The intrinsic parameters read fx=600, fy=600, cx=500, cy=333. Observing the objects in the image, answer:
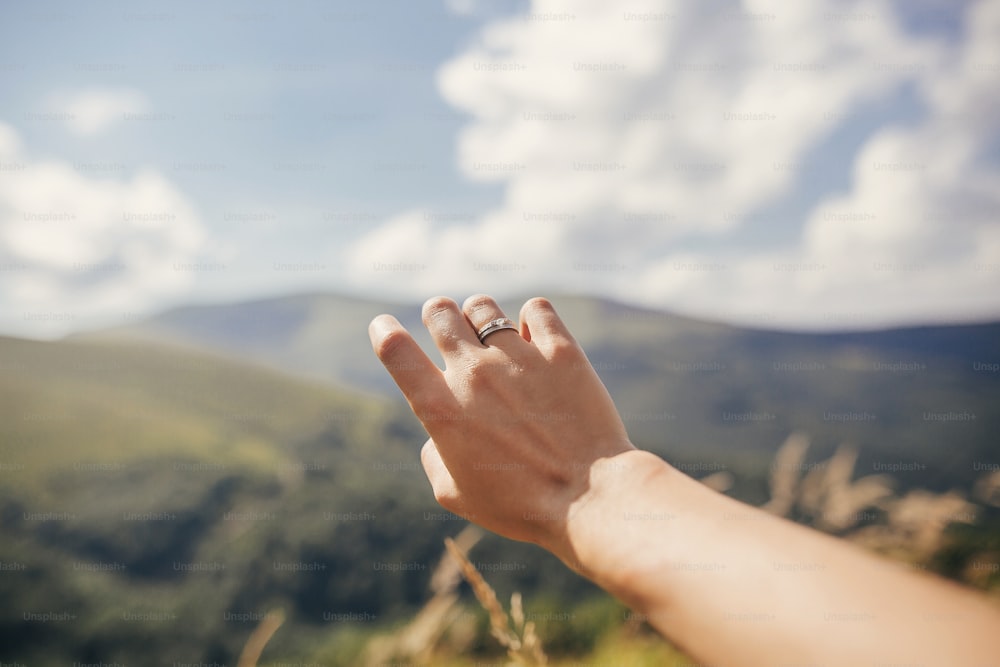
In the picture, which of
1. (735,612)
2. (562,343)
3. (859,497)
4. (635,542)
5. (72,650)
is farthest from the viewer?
(72,650)

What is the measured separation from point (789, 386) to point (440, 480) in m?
71.3

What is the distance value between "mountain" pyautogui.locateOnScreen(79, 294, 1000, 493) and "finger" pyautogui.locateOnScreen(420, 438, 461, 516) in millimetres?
22087

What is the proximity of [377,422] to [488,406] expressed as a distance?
199 feet

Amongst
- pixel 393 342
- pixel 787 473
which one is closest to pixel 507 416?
pixel 393 342

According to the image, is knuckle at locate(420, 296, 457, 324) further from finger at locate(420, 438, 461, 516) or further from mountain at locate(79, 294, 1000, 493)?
mountain at locate(79, 294, 1000, 493)

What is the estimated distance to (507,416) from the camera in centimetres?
159

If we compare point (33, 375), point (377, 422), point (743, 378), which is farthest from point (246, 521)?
point (743, 378)

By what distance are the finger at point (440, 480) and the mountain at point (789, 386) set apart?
72.5 feet

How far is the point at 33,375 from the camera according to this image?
5531cm

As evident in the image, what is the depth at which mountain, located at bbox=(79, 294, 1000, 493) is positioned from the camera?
4347 centimetres

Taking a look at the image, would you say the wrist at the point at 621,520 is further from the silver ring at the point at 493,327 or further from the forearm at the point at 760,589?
the silver ring at the point at 493,327

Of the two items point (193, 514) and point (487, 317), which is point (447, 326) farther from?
point (193, 514)

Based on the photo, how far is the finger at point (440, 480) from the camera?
166 cm

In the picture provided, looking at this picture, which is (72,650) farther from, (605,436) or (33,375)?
(33,375)
